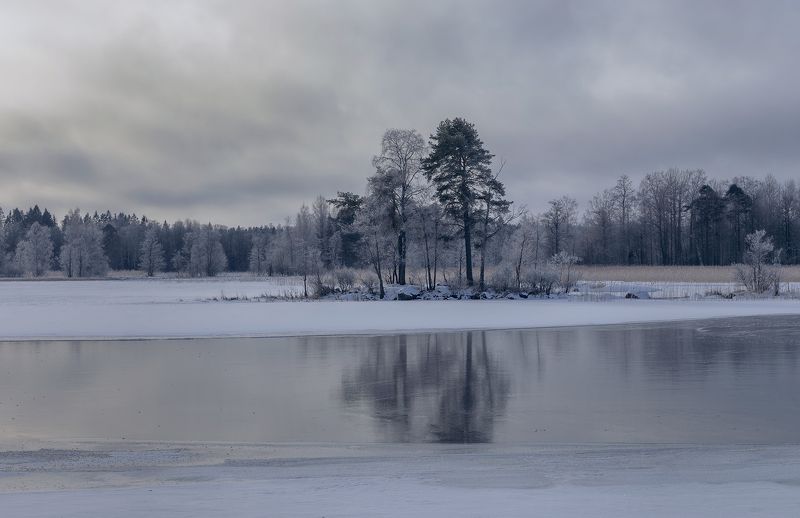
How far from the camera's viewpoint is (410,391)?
46.7ft

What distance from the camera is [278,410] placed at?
40.7ft

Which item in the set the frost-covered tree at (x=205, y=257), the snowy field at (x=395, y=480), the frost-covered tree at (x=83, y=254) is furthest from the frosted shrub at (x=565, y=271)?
the frost-covered tree at (x=83, y=254)

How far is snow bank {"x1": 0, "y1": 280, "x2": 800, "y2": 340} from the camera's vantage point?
27547mm

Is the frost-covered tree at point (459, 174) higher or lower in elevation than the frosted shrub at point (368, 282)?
higher

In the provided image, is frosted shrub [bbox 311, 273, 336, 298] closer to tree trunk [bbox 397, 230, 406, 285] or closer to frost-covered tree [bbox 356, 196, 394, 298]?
frost-covered tree [bbox 356, 196, 394, 298]

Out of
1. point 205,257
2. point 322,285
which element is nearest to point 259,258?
point 205,257

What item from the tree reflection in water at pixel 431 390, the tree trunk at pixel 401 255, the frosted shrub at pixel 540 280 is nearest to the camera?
the tree reflection in water at pixel 431 390

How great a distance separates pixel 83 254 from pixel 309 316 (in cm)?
8380

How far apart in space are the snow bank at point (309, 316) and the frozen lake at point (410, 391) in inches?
171

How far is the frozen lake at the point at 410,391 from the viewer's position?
10742 mm

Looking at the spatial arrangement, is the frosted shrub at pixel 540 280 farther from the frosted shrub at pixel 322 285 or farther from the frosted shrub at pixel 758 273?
the frosted shrub at pixel 322 285

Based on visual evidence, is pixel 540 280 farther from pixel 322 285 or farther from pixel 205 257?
pixel 205 257

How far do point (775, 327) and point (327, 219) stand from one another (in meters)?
74.7

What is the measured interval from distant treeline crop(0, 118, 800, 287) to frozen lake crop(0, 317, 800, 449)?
3024 cm
